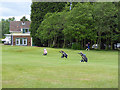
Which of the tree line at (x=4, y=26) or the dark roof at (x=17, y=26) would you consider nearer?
the tree line at (x=4, y=26)

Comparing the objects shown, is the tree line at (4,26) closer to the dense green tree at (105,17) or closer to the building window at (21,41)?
the building window at (21,41)

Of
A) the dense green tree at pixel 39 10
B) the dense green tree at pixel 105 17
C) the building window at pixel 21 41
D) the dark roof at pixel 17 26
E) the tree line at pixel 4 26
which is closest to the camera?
the tree line at pixel 4 26

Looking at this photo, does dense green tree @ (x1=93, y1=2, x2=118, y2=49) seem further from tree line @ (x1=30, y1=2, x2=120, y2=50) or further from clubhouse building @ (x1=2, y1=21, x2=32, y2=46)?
clubhouse building @ (x1=2, y1=21, x2=32, y2=46)

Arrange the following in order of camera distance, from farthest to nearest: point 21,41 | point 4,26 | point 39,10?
point 21,41
point 4,26
point 39,10

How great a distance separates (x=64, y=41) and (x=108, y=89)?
36.2 meters

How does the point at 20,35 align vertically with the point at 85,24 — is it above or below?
below

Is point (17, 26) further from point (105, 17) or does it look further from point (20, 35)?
point (105, 17)

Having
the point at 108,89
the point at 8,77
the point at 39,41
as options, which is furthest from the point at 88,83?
the point at 39,41

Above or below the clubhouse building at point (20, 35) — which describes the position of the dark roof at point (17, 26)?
above

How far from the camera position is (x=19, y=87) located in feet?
24.3

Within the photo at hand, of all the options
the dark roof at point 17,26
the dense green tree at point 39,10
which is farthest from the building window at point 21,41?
the dense green tree at point 39,10

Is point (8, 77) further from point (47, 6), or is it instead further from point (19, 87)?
point (47, 6)

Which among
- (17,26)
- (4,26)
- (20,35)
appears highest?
(17,26)

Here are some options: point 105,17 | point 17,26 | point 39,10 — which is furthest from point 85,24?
point 17,26
